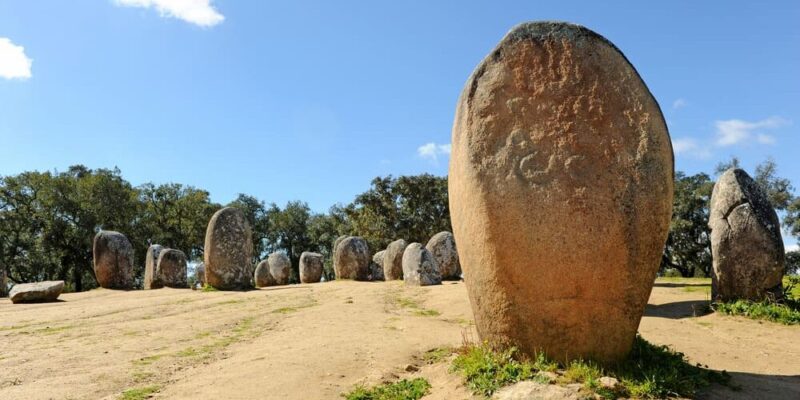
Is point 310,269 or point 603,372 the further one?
point 310,269

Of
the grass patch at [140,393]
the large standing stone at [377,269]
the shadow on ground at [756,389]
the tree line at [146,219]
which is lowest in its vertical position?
the grass patch at [140,393]

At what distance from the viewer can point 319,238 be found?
4681cm

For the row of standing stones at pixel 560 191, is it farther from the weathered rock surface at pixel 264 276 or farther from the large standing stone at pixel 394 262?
the weathered rock surface at pixel 264 276

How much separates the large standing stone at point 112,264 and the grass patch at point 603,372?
67.7ft

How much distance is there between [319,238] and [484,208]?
42.3 metres

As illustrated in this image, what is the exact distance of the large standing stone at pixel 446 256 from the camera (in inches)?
852

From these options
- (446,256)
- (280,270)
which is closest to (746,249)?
(446,256)

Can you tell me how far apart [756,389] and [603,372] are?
64.9 inches

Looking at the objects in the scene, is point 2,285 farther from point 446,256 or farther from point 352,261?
point 446,256

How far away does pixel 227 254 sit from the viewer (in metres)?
18.3

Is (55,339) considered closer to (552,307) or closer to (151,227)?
(552,307)

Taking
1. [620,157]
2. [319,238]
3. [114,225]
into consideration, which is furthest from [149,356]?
[319,238]

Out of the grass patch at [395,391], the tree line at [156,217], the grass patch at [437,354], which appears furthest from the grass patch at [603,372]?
the tree line at [156,217]

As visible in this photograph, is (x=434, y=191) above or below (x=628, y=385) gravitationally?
above
